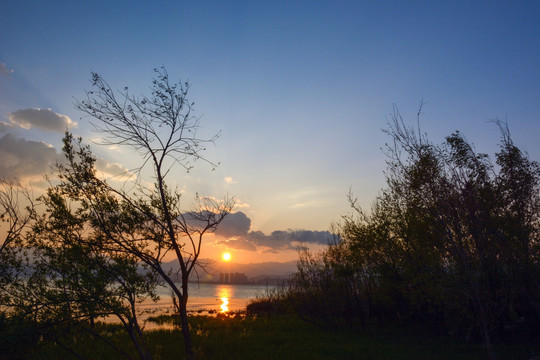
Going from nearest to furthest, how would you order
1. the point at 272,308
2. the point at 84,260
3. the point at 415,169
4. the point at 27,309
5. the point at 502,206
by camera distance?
the point at 27,309 < the point at 84,260 < the point at 415,169 < the point at 502,206 < the point at 272,308

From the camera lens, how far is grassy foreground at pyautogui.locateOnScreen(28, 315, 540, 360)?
62.1 ft

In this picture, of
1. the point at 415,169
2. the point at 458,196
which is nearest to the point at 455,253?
the point at 458,196

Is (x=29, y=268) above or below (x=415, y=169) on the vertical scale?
below

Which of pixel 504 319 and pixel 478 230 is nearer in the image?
pixel 478 230

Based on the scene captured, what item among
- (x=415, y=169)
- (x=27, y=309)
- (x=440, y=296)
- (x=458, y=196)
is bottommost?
(x=440, y=296)

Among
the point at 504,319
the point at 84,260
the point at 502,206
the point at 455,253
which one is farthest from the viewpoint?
the point at 504,319

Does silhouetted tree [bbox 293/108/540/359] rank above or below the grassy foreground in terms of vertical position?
above

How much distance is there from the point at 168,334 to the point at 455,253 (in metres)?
20.0

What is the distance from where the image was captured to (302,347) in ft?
70.7

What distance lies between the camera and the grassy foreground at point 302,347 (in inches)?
745

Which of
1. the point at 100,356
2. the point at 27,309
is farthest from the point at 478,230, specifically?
the point at 100,356

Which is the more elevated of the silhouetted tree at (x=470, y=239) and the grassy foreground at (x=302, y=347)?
the silhouetted tree at (x=470, y=239)

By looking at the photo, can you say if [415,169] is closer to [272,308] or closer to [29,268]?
[29,268]

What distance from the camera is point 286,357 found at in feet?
62.1
